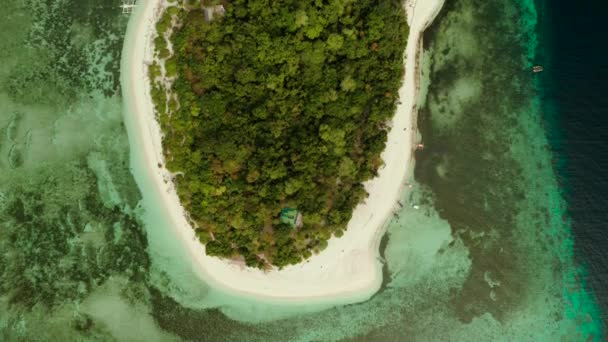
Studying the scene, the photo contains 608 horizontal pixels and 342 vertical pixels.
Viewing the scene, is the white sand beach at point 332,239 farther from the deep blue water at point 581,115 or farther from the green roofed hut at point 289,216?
the deep blue water at point 581,115

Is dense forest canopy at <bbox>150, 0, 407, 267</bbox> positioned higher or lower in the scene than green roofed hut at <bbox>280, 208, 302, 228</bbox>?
higher

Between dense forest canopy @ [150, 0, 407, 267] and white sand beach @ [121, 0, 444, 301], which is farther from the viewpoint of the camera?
white sand beach @ [121, 0, 444, 301]

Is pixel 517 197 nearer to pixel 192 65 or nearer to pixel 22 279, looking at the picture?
pixel 192 65

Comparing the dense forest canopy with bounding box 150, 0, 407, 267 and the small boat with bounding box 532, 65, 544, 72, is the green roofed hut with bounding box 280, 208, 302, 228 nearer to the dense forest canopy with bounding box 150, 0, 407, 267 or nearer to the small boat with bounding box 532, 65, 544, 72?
the dense forest canopy with bounding box 150, 0, 407, 267

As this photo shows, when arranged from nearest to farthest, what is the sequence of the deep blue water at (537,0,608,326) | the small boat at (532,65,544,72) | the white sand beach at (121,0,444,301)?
the white sand beach at (121,0,444,301) → the deep blue water at (537,0,608,326) → the small boat at (532,65,544,72)

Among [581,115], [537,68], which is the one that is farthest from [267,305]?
[581,115]

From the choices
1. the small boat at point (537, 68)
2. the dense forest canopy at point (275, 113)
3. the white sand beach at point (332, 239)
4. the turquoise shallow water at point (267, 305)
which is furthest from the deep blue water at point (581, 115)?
the dense forest canopy at point (275, 113)

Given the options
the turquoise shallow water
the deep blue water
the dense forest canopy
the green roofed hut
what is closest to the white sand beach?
the turquoise shallow water

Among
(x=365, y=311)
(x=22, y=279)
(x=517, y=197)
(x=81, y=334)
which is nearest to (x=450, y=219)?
(x=517, y=197)
